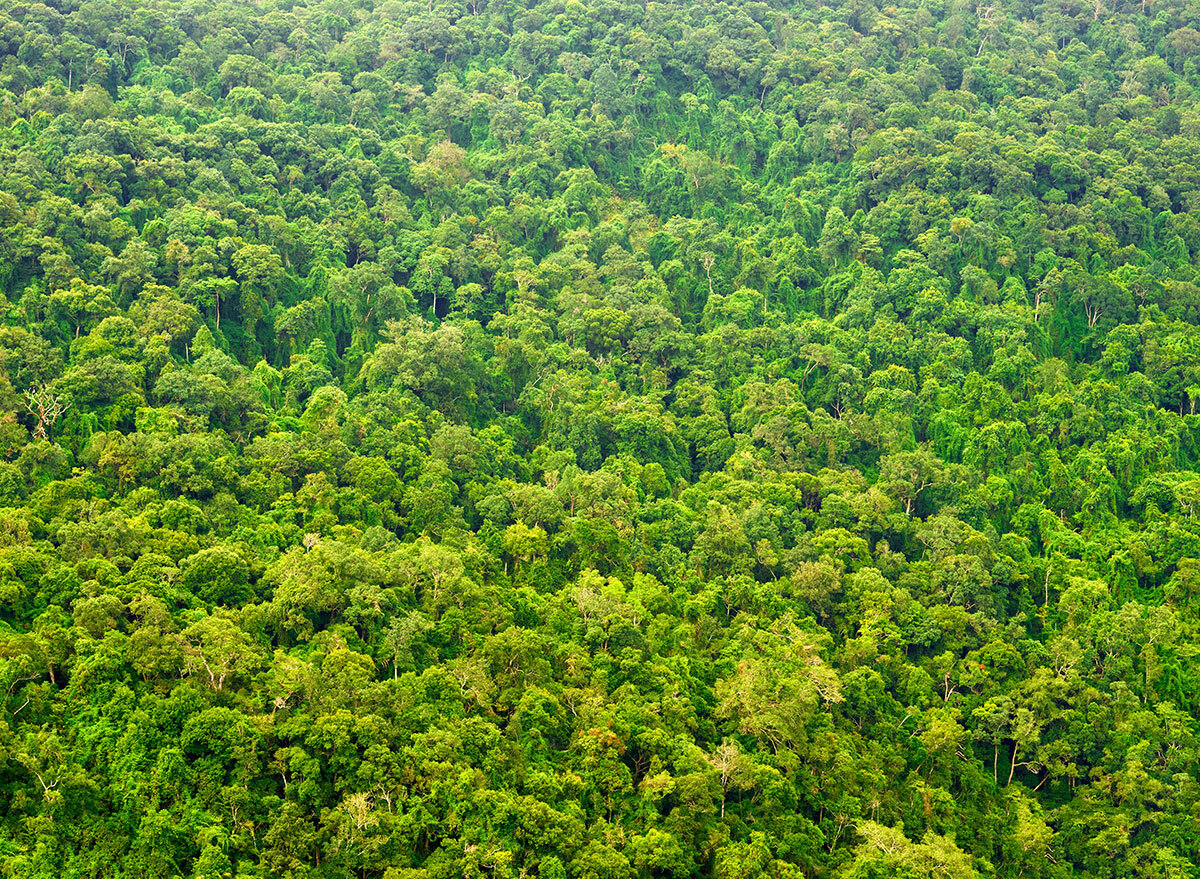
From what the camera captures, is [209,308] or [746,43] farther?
[746,43]

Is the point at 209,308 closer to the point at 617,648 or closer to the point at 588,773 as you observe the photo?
the point at 617,648

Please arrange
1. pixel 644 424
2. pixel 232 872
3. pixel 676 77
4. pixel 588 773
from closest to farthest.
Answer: pixel 232 872 → pixel 588 773 → pixel 644 424 → pixel 676 77

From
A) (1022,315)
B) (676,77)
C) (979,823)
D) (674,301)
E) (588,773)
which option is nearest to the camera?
(588,773)

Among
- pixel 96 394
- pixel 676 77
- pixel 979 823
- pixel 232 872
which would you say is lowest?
pixel 979 823

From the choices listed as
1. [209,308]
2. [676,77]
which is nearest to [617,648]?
[209,308]

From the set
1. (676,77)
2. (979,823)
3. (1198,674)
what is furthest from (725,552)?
(676,77)

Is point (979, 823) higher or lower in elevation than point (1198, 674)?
lower
